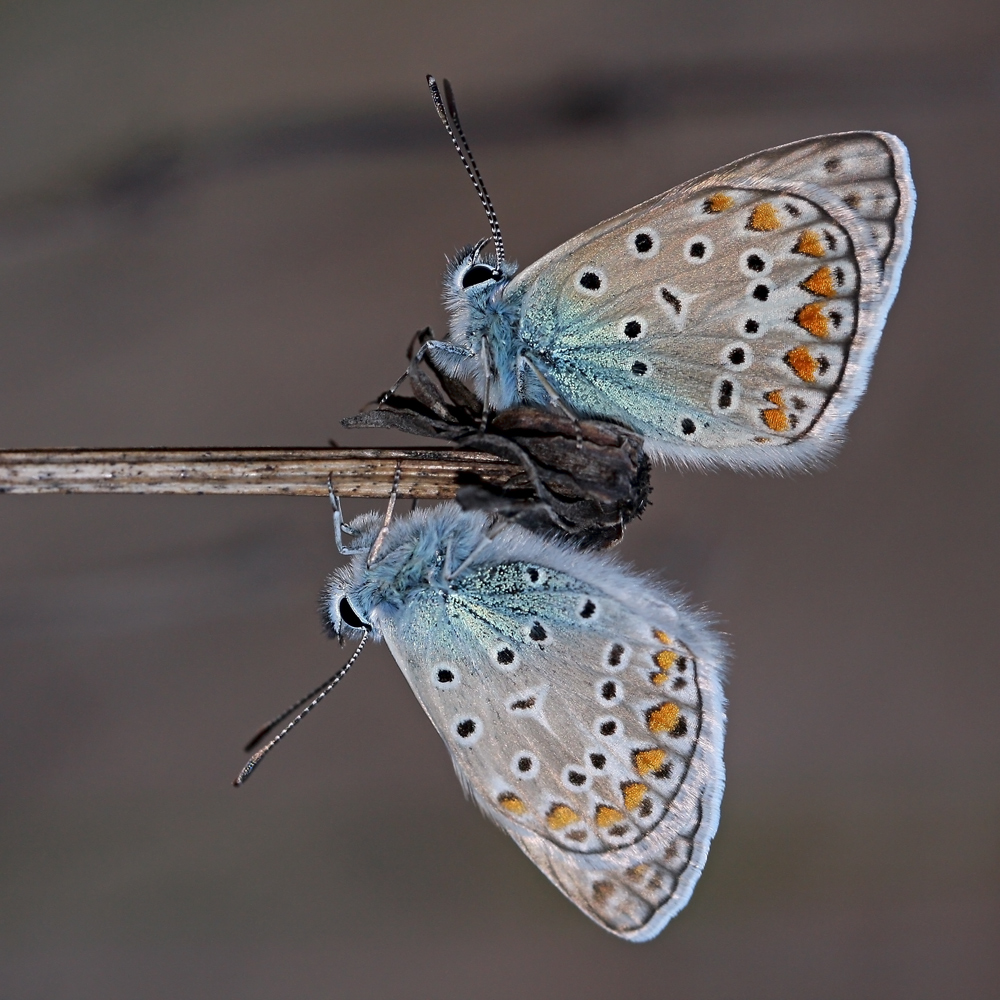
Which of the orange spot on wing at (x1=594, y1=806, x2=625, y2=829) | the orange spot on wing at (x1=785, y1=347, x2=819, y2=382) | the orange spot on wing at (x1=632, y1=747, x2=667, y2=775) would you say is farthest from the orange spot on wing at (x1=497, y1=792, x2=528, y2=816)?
the orange spot on wing at (x1=785, y1=347, x2=819, y2=382)

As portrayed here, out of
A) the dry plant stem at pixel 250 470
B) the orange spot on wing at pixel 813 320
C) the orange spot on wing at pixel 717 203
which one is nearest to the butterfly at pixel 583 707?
the dry plant stem at pixel 250 470

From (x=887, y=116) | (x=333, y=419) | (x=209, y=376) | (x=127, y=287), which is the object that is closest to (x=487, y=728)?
(x=333, y=419)

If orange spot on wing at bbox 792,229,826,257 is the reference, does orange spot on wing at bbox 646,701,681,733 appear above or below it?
below

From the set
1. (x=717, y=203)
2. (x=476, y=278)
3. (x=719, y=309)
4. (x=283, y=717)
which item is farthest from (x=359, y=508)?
(x=717, y=203)

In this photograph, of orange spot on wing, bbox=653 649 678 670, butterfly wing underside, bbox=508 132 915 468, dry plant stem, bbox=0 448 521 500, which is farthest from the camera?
orange spot on wing, bbox=653 649 678 670

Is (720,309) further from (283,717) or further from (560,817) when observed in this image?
(283,717)

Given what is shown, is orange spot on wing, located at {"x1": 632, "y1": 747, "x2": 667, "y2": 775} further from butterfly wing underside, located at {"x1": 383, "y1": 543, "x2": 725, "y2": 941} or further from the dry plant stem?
the dry plant stem

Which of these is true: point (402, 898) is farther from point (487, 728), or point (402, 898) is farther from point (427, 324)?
point (427, 324)
